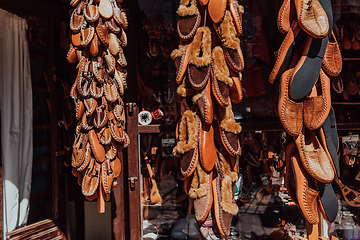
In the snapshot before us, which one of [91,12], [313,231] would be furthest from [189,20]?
[313,231]

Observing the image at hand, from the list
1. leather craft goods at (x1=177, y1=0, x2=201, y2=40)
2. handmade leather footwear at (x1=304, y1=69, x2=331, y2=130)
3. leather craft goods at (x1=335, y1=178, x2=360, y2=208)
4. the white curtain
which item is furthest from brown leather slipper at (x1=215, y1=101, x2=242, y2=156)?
the white curtain

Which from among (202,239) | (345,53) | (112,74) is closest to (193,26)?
(112,74)

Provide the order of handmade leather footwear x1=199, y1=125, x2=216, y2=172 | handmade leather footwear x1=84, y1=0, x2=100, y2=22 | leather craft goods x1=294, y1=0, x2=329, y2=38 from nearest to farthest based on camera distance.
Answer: leather craft goods x1=294, y1=0, x2=329, y2=38 → handmade leather footwear x1=199, y1=125, x2=216, y2=172 → handmade leather footwear x1=84, y1=0, x2=100, y2=22

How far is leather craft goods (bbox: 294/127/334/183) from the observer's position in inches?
46.2

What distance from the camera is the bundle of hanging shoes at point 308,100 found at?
117cm

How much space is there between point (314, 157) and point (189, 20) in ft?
3.15

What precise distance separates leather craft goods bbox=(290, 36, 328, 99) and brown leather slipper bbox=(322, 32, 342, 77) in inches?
2.5

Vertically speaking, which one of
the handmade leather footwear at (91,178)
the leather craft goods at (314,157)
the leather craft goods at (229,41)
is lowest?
the handmade leather footwear at (91,178)

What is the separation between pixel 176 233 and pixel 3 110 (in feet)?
5.37

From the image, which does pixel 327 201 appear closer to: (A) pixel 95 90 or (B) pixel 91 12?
(A) pixel 95 90

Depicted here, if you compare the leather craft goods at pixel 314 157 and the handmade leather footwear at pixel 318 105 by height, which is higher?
the handmade leather footwear at pixel 318 105

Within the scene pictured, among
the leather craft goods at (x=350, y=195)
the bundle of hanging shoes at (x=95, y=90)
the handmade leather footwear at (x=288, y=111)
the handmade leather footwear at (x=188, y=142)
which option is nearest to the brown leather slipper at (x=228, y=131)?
the handmade leather footwear at (x=188, y=142)

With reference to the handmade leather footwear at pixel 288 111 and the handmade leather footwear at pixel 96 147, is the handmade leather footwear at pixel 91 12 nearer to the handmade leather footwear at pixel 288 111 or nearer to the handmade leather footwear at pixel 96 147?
the handmade leather footwear at pixel 96 147

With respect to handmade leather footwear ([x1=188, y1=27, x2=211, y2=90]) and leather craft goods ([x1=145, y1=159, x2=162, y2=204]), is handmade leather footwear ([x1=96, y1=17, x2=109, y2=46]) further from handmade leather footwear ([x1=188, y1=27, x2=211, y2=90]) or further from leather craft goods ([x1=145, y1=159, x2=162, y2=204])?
leather craft goods ([x1=145, y1=159, x2=162, y2=204])
